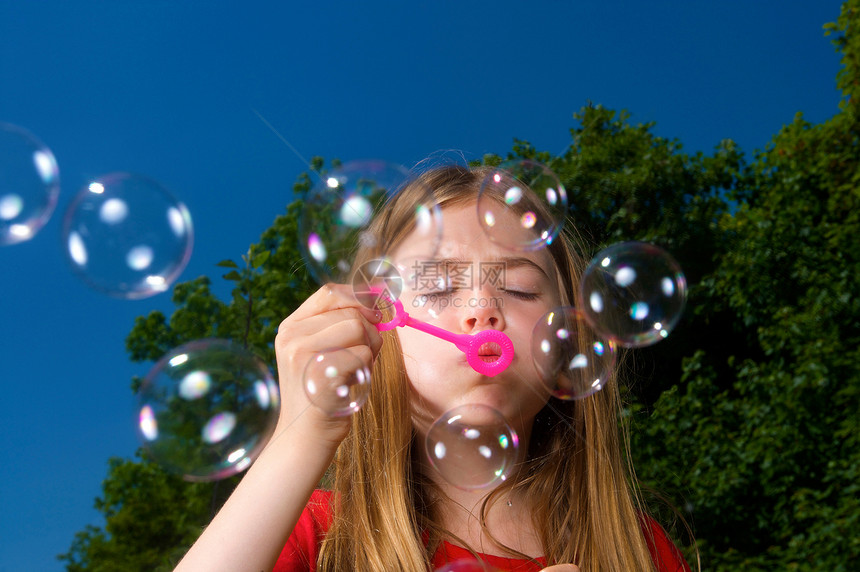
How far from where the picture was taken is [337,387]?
143 centimetres

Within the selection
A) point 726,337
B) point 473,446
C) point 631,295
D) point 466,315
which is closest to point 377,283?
point 466,315

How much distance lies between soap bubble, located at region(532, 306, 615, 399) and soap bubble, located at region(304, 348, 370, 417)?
54cm

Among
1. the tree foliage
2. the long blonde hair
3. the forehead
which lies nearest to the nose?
the forehead

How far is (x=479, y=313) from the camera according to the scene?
1.73 metres

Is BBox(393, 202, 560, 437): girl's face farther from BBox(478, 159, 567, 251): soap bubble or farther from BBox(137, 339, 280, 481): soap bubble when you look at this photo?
BBox(137, 339, 280, 481): soap bubble

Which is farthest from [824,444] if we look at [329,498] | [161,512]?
[161,512]

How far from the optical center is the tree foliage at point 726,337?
3771 mm

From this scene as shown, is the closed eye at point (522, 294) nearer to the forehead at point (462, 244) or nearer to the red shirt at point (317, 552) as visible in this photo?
the forehead at point (462, 244)

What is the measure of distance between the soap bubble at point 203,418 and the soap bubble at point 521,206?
0.72 metres

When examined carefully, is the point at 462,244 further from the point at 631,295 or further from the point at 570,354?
the point at 631,295

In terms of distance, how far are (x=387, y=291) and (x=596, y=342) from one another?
0.73m

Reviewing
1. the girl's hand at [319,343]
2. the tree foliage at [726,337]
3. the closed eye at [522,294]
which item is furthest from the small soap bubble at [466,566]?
the tree foliage at [726,337]

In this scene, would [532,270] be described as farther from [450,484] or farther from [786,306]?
[786,306]

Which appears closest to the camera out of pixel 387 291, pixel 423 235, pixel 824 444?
pixel 387 291
